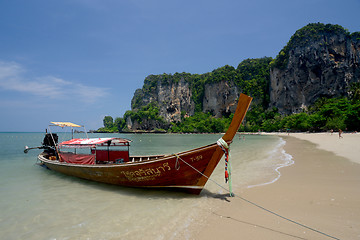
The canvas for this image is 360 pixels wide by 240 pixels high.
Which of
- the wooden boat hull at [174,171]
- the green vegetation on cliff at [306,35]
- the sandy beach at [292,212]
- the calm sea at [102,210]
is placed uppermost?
the green vegetation on cliff at [306,35]

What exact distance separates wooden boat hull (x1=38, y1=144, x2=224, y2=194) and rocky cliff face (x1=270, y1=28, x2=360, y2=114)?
8523cm

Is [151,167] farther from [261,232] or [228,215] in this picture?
[261,232]

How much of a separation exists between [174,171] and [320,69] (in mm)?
89063

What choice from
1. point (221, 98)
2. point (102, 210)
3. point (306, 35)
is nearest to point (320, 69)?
point (306, 35)

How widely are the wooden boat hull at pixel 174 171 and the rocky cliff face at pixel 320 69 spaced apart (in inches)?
3355

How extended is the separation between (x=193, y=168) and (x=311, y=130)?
65858 mm

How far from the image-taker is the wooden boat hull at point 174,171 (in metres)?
5.83

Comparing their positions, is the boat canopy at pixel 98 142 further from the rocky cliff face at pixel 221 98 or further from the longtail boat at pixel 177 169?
the rocky cliff face at pixel 221 98

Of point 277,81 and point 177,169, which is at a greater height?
point 277,81

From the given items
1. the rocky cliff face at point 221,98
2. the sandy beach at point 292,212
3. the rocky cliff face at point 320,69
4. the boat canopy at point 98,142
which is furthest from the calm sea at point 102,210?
the rocky cliff face at point 221,98

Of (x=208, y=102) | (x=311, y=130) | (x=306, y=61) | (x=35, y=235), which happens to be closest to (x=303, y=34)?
(x=306, y=61)

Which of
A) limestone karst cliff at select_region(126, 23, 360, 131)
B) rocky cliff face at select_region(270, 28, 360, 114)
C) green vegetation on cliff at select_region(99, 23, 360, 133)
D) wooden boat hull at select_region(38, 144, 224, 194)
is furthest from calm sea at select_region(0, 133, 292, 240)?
limestone karst cliff at select_region(126, 23, 360, 131)

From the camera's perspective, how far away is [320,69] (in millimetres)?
72500

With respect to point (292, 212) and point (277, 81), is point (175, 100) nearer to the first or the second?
point (277, 81)
